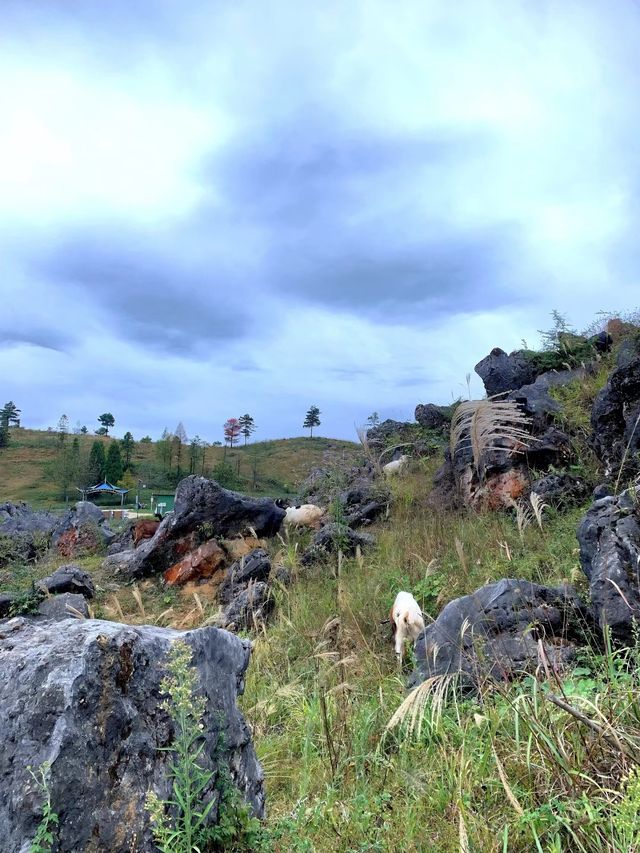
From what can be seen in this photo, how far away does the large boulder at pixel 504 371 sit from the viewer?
15.2 meters

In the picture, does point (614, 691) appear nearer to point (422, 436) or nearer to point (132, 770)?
point (132, 770)

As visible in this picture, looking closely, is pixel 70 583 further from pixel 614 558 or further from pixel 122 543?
pixel 614 558

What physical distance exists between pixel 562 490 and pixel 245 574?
15.9 feet

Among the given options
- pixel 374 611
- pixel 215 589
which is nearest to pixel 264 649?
pixel 374 611

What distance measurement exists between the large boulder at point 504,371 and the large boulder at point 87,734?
44.8ft

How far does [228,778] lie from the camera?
2.44 meters

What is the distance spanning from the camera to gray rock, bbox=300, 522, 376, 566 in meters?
9.53

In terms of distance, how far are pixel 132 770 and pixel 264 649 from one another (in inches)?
162

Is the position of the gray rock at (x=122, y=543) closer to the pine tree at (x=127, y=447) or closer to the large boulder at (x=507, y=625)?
the large boulder at (x=507, y=625)

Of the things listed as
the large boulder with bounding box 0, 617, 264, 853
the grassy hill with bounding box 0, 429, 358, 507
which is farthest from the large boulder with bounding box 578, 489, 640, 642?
the grassy hill with bounding box 0, 429, 358, 507

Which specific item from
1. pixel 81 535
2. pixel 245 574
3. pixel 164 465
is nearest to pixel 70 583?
pixel 245 574

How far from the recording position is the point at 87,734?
Answer: 2.11 meters

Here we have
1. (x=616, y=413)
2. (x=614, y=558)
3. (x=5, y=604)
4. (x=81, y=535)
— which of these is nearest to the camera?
(x=614, y=558)

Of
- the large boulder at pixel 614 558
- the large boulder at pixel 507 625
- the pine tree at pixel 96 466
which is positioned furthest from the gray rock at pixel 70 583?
the pine tree at pixel 96 466
